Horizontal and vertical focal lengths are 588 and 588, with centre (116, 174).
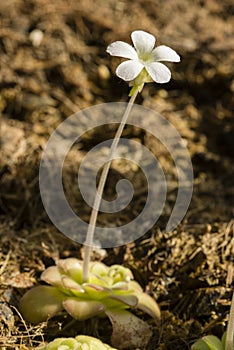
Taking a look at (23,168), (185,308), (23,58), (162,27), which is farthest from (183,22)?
(185,308)

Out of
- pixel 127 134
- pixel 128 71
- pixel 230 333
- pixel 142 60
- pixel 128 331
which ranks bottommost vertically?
pixel 128 331

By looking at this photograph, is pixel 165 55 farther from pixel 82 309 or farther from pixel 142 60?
pixel 82 309

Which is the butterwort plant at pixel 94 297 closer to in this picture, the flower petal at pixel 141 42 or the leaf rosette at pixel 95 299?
the leaf rosette at pixel 95 299

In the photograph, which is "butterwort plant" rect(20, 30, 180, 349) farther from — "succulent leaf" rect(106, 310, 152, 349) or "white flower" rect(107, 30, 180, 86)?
"white flower" rect(107, 30, 180, 86)

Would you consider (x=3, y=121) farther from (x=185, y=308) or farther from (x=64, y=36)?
(x=185, y=308)

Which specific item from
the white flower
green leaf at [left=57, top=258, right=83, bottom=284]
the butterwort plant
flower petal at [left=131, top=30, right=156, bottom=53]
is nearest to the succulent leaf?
the butterwort plant

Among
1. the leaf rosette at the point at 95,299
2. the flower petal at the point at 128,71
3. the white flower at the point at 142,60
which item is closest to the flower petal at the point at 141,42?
the white flower at the point at 142,60

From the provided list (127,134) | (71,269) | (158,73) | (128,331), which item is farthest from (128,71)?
(127,134)
